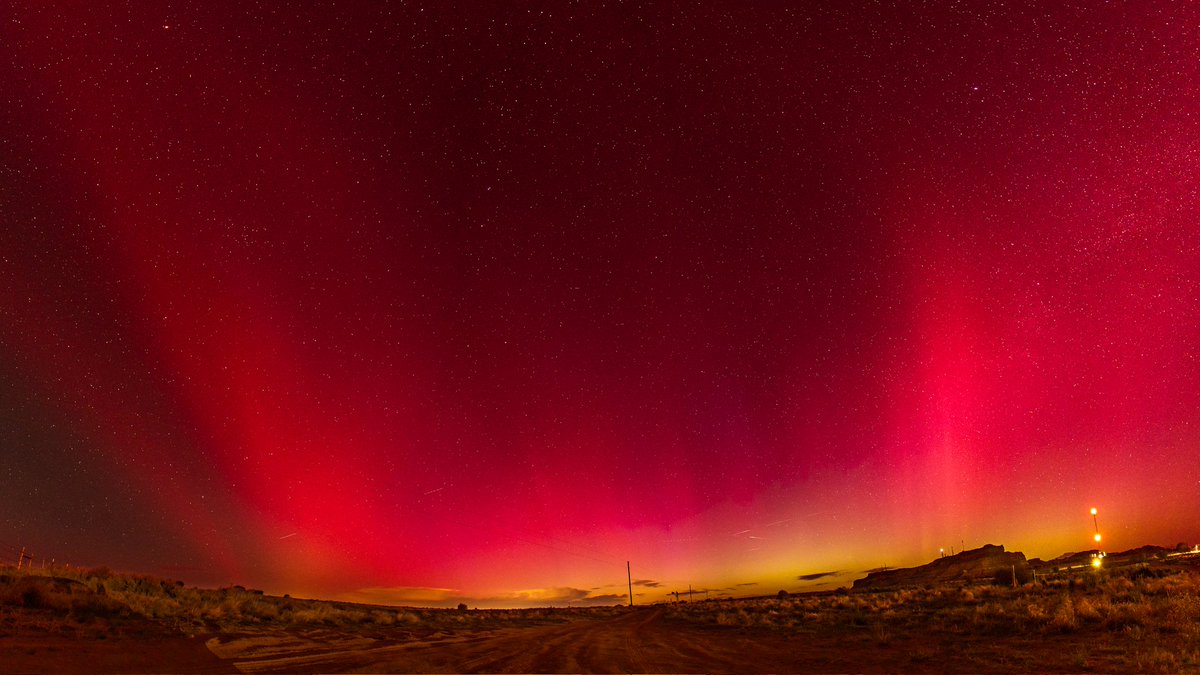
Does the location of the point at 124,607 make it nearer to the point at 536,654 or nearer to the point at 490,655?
the point at 490,655

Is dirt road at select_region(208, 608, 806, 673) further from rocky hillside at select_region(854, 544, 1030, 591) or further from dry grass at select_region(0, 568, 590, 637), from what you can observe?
rocky hillside at select_region(854, 544, 1030, 591)

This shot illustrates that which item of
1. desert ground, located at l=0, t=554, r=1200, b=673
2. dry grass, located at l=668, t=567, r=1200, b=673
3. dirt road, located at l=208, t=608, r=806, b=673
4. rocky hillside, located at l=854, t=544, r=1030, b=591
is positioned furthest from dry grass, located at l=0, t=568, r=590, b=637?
Answer: rocky hillside, located at l=854, t=544, r=1030, b=591

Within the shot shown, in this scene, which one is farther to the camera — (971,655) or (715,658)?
(715,658)

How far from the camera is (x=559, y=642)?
69.2 feet

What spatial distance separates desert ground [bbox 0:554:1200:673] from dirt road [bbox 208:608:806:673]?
0.15 ft

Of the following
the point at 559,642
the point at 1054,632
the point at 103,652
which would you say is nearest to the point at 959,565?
the point at 1054,632

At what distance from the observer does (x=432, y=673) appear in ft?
40.9

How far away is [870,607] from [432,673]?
2891 cm

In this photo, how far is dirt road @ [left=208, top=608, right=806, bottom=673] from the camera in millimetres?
13438

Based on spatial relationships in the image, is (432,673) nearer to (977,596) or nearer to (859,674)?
(859,674)

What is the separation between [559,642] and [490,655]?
5.35 metres

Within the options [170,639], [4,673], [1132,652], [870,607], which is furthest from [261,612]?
[870,607]

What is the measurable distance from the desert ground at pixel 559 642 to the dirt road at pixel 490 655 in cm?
5

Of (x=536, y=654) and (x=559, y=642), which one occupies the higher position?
(x=536, y=654)
